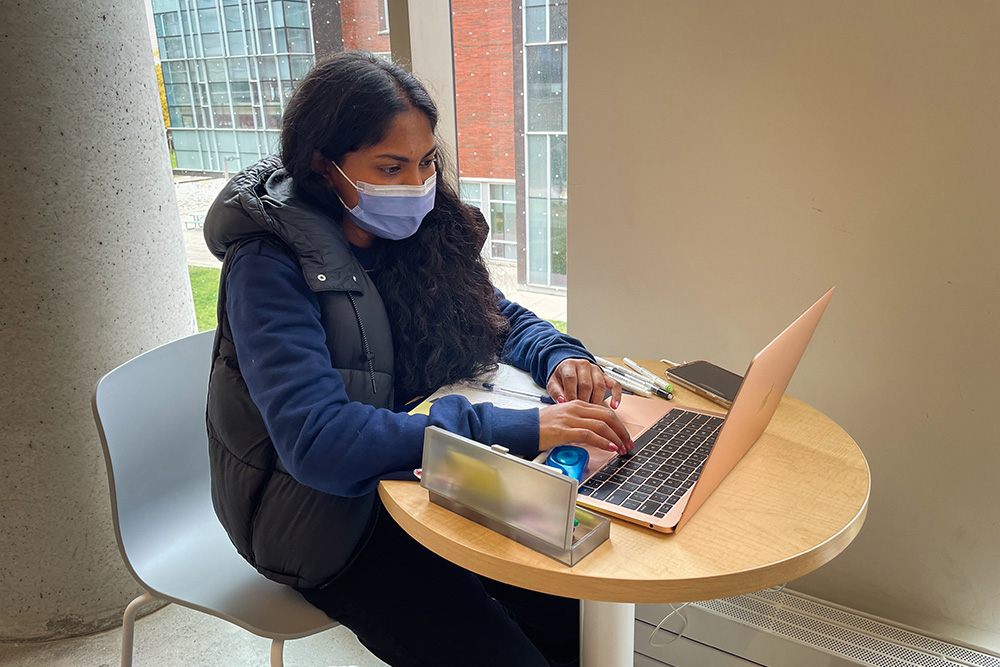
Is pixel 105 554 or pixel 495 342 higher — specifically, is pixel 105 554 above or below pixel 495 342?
below

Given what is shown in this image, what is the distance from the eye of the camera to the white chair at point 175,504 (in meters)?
1.25

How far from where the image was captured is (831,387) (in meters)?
1.63

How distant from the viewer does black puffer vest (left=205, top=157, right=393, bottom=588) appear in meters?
1.17

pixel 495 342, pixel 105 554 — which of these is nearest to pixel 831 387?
pixel 495 342

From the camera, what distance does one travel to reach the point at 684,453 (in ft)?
3.57

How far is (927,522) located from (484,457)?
1.23 m

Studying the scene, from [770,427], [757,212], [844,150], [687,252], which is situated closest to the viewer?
[770,427]

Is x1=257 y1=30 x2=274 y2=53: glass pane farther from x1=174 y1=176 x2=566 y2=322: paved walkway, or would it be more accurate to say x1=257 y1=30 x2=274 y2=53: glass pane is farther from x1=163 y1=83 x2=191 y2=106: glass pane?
x1=174 y1=176 x2=566 y2=322: paved walkway

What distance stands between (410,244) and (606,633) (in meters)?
0.83

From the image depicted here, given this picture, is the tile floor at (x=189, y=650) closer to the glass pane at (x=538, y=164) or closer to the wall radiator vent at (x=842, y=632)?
the wall radiator vent at (x=842, y=632)

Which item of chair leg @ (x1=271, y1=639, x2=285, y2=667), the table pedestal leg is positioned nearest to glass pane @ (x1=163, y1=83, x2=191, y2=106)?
chair leg @ (x1=271, y1=639, x2=285, y2=667)

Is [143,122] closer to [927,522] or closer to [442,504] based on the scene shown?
[442,504]

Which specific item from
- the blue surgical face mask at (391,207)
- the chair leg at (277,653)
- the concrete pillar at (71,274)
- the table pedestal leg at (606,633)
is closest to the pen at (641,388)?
the table pedestal leg at (606,633)

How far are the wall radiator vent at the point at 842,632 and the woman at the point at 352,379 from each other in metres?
0.48
